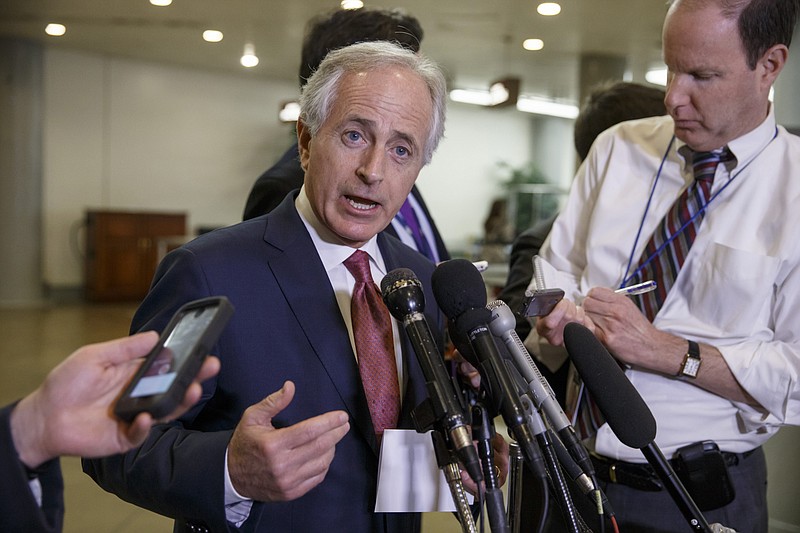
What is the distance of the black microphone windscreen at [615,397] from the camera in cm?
116

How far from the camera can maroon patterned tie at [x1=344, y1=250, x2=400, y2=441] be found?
144 cm

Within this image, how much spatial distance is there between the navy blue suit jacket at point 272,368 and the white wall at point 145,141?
12140 mm

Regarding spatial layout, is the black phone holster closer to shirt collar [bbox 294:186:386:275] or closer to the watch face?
the watch face

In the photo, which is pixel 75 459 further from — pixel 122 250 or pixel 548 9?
pixel 122 250

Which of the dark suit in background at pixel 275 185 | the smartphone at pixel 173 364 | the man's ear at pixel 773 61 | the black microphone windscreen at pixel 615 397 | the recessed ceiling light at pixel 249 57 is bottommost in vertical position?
the black microphone windscreen at pixel 615 397

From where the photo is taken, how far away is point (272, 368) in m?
1.39

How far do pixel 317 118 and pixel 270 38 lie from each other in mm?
10087

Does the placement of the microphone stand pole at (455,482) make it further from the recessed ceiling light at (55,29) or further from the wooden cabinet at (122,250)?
the wooden cabinet at (122,250)

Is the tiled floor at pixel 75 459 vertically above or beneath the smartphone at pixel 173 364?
beneath

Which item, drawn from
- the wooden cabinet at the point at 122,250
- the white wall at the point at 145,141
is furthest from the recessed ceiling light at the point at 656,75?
the wooden cabinet at the point at 122,250

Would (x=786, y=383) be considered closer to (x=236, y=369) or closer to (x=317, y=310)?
(x=317, y=310)

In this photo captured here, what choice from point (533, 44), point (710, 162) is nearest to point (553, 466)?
point (710, 162)

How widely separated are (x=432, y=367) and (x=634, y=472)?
33.6 inches

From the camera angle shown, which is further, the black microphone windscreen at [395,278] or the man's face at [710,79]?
the man's face at [710,79]
